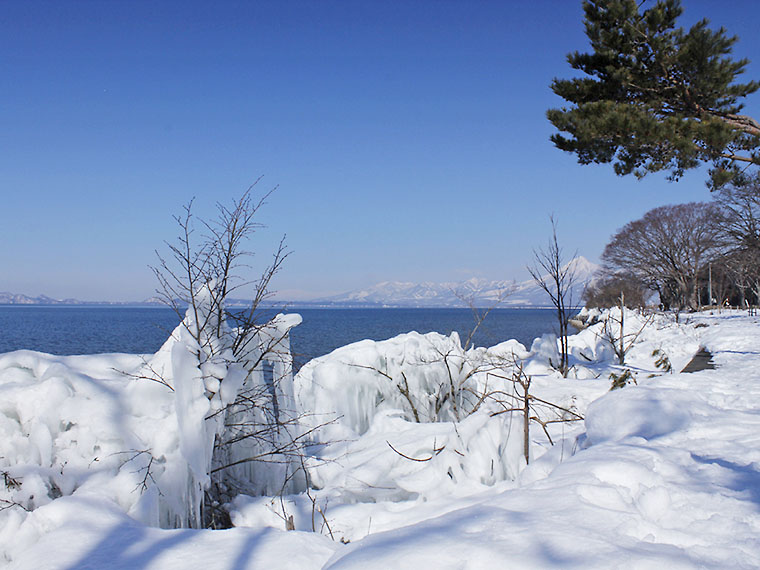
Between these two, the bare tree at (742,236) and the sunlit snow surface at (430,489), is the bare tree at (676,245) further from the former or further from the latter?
the sunlit snow surface at (430,489)

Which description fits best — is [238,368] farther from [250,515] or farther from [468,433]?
[468,433]

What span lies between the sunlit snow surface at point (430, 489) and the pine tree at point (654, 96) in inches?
148

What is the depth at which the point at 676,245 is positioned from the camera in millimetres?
44281

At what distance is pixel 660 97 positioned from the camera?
929 cm

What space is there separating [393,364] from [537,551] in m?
8.77

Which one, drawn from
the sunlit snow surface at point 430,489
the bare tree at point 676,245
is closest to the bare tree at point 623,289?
the bare tree at point 676,245

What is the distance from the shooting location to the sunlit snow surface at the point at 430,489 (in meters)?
2.72

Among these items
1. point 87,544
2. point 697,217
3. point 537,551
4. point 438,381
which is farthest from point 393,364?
point 697,217

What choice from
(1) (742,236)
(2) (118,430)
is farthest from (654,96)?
(1) (742,236)

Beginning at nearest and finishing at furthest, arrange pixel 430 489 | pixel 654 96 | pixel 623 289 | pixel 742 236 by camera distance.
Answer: pixel 430 489, pixel 654 96, pixel 742 236, pixel 623 289

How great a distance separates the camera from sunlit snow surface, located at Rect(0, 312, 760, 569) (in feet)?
8.93

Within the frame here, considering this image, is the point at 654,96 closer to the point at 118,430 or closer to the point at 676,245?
the point at 118,430

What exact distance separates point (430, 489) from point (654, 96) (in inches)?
311

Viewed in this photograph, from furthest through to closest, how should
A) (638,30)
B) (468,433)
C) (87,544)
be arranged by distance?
(638,30), (468,433), (87,544)
